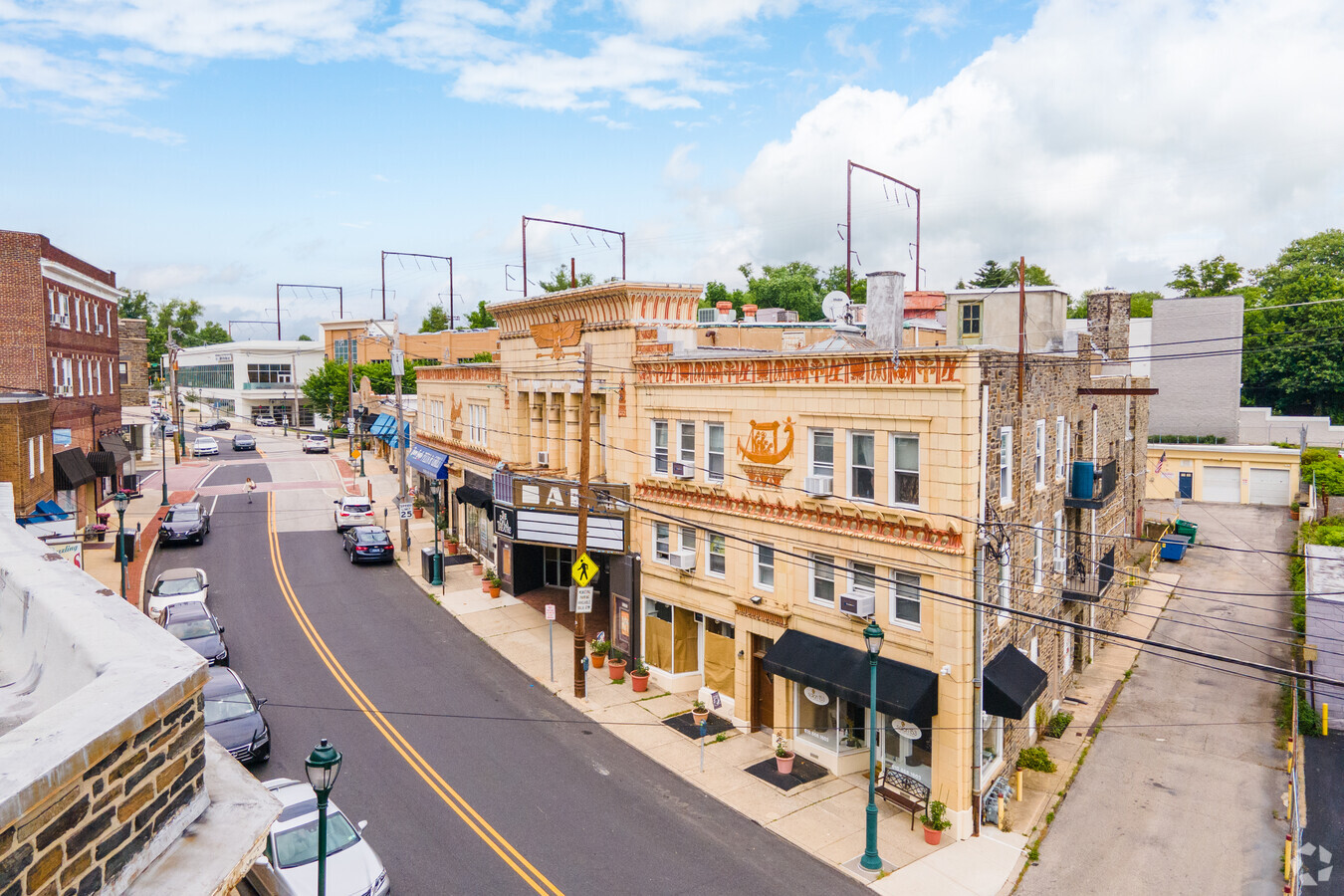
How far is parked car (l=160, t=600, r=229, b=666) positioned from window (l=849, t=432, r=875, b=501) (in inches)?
671

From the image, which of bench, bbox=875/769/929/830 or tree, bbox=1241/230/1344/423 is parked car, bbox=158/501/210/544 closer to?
bench, bbox=875/769/929/830

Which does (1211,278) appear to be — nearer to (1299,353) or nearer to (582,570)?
(1299,353)

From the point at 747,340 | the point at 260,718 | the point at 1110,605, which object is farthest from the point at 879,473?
the point at 1110,605

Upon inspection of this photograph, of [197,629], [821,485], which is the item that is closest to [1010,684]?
[821,485]

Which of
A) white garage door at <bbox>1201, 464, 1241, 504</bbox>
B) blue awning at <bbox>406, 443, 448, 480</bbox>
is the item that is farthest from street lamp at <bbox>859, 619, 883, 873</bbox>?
white garage door at <bbox>1201, 464, 1241, 504</bbox>

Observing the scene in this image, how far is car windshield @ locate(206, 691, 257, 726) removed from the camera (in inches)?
718

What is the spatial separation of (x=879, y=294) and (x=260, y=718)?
17303 millimetres

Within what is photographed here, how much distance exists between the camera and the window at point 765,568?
2156 cm

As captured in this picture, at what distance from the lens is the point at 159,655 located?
4.67 m

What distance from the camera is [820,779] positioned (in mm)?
19562

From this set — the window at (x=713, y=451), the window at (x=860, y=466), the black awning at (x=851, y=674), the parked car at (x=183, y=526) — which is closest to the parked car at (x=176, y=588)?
the parked car at (x=183, y=526)

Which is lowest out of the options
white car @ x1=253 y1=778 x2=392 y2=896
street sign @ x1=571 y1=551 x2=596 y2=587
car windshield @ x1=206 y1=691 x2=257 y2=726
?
white car @ x1=253 y1=778 x2=392 y2=896

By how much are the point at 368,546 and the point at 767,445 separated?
74.4 feet

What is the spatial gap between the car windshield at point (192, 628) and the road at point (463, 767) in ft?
5.48
